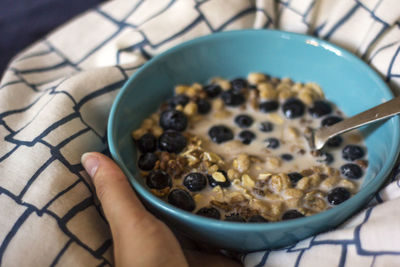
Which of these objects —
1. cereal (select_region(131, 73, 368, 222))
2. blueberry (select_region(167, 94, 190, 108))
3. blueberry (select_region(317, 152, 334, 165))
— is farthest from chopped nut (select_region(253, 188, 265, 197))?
blueberry (select_region(167, 94, 190, 108))

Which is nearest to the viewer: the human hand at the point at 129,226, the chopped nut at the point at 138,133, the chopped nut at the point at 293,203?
the human hand at the point at 129,226

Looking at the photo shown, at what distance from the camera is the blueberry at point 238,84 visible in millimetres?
768

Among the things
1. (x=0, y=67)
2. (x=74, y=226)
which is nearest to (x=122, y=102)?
(x=74, y=226)

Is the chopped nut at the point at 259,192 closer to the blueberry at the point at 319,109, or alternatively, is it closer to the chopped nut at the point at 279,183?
the chopped nut at the point at 279,183

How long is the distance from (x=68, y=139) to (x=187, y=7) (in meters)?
0.33

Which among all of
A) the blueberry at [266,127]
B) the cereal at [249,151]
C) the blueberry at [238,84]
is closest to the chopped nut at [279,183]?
the cereal at [249,151]

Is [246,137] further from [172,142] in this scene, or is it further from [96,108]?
[96,108]

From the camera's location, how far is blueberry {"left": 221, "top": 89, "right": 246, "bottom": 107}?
2.43ft

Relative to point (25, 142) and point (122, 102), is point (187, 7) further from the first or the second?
point (25, 142)

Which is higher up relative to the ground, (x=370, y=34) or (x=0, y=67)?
(x=370, y=34)

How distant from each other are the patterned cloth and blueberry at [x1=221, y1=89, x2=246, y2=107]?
133 mm

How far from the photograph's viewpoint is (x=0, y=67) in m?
0.90

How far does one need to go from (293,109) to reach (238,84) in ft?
0.37

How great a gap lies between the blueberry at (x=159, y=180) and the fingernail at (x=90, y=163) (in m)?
0.09
